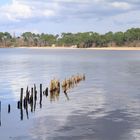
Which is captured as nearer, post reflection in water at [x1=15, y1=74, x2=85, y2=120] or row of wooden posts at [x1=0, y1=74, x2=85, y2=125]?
post reflection in water at [x1=15, y1=74, x2=85, y2=120]

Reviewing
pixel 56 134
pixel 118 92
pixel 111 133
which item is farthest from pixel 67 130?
pixel 118 92

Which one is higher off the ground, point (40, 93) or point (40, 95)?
point (40, 93)

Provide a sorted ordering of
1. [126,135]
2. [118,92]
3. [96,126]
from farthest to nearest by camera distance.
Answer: [118,92] → [96,126] → [126,135]

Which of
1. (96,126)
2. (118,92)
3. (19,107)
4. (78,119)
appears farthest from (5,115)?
(118,92)

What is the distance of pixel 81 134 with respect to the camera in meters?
24.8

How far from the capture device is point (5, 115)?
103 ft

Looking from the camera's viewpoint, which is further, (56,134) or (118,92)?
(118,92)

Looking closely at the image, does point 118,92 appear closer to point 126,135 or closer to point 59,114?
point 59,114

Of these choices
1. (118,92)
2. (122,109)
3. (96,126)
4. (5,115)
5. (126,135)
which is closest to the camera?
(126,135)

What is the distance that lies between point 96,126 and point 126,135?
2.89 metres

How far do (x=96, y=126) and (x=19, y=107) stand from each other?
30.9 ft

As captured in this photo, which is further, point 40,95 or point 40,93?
point 40,93

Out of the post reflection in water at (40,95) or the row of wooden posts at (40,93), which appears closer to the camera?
the post reflection in water at (40,95)

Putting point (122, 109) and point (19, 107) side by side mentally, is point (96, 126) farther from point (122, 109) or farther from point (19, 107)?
point (19, 107)
